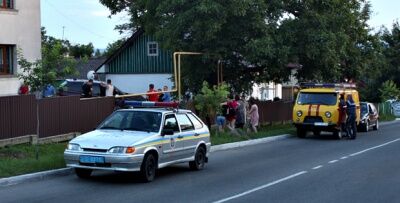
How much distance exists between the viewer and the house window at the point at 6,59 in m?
27.5

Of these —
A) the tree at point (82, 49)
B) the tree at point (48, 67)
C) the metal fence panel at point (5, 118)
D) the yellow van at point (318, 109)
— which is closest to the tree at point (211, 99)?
the yellow van at point (318, 109)

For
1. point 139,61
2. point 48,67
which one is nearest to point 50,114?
point 48,67

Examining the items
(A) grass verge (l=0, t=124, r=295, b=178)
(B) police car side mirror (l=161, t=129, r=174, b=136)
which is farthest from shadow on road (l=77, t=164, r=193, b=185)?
(A) grass verge (l=0, t=124, r=295, b=178)

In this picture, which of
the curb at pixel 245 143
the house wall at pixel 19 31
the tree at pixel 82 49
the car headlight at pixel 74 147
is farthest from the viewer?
the tree at pixel 82 49

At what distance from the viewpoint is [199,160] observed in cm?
1534

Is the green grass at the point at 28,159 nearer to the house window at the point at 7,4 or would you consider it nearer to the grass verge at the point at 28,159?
the grass verge at the point at 28,159

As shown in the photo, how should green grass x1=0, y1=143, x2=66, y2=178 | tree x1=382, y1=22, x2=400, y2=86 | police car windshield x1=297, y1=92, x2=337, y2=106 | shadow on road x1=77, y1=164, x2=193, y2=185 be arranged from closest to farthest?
shadow on road x1=77, y1=164, x2=193, y2=185
green grass x1=0, y1=143, x2=66, y2=178
police car windshield x1=297, y1=92, x2=337, y2=106
tree x1=382, y1=22, x2=400, y2=86

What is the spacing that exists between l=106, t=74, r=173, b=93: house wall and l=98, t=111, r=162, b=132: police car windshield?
30.5m

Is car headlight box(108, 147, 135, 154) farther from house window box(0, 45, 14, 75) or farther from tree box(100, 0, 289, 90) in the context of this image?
house window box(0, 45, 14, 75)

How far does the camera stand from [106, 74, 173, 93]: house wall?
147ft

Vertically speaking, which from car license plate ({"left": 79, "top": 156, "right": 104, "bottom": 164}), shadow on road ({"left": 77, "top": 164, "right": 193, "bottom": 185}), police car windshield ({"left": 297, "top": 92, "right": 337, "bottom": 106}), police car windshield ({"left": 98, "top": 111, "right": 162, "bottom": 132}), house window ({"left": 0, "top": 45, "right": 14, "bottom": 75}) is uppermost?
house window ({"left": 0, "top": 45, "right": 14, "bottom": 75})

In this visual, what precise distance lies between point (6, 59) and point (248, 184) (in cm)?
1807

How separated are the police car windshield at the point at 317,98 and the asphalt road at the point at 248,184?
8.72 meters

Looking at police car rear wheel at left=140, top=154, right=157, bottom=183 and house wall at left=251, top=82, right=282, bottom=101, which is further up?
house wall at left=251, top=82, right=282, bottom=101
